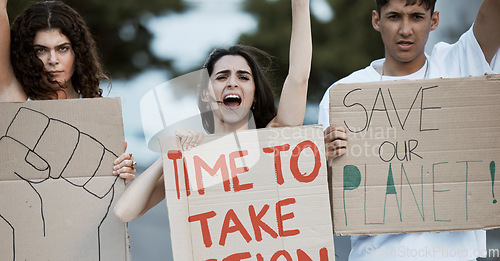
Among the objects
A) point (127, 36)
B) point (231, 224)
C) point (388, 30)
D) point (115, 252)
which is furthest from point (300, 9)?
point (127, 36)

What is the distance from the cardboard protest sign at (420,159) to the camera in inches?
69.2

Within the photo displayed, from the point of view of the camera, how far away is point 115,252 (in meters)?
1.74

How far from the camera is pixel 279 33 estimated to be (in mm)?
3432

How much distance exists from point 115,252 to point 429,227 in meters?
0.89

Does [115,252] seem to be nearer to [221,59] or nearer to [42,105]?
[42,105]

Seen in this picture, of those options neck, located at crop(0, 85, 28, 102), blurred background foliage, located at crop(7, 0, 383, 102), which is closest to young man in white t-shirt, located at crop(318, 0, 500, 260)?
neck, located at crop(0, 85, 28, 102)

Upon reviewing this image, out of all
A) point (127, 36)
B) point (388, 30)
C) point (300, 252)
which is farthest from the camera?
point (127, 36)

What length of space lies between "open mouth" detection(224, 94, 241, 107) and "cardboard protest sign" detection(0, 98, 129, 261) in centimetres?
37

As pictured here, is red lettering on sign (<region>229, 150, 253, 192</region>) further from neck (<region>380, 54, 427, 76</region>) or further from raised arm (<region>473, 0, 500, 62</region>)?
raised arm (<region>473, 0, 500, 62</region>)

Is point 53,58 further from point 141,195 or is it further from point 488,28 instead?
point 488,28

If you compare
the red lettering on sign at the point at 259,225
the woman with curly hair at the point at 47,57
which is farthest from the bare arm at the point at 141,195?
the red lettering on sign at the point at 259,225

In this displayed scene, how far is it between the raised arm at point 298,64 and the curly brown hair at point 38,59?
2.30ft

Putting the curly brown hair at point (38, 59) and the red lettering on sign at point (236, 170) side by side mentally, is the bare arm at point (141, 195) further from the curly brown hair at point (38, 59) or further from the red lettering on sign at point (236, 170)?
the curly brown hair at point (38, 59)

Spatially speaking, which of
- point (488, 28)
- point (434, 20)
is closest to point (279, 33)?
point (434, 20)
